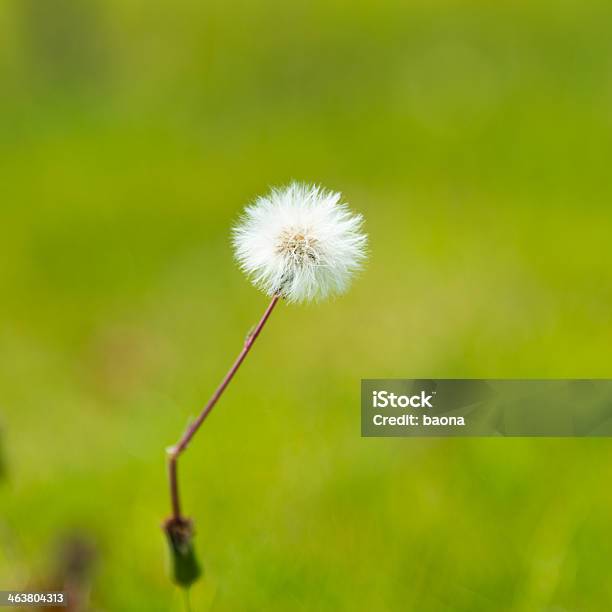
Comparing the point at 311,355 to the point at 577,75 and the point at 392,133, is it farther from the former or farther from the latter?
Result: the point at 577,75

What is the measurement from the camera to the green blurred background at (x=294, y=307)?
4.36 ft

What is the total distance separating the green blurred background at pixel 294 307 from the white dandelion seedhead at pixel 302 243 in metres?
0.36

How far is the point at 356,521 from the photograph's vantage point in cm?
140

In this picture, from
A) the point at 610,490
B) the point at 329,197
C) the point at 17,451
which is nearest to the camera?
the point at 329,197

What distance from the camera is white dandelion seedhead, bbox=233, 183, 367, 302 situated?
33.5 inches

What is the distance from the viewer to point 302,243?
0.89 meters

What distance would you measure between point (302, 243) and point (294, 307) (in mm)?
1511

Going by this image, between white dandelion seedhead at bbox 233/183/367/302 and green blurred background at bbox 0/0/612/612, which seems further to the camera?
green blurred background at bbox 0/0/612/612

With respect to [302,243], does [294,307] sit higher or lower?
higher

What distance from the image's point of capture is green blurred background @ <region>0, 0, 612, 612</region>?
4.36ft

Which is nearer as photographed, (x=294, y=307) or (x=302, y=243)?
(x=302, y=243)

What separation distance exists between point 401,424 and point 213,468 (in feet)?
1.52

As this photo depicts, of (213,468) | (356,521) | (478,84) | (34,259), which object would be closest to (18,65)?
(34,259)

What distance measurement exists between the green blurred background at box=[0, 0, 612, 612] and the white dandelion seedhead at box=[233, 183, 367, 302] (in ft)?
1.17
